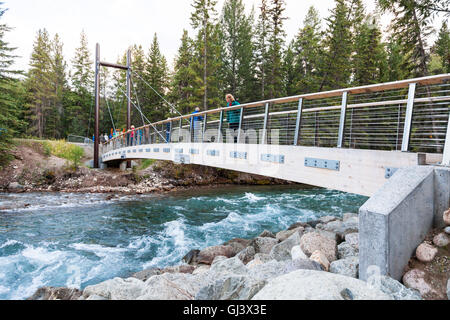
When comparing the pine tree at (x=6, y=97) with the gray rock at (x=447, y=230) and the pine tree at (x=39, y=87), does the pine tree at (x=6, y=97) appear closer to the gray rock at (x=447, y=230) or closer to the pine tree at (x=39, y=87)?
the pine tree at (x=39, y=87)

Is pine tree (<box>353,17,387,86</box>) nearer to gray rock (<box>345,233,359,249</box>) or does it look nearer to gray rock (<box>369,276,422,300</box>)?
gray rock (<box>345,233,359,249</box>)

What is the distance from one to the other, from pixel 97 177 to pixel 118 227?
396 inches

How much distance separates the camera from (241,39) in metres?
30.8

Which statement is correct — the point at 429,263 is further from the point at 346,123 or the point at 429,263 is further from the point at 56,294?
the point at 56,294

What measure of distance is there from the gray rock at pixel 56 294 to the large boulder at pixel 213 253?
2.53 metres

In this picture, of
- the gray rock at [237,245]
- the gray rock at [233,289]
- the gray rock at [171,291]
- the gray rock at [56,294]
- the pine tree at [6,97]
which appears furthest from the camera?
the pine tree at [6,97]

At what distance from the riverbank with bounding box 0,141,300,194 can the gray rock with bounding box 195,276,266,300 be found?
565 inches

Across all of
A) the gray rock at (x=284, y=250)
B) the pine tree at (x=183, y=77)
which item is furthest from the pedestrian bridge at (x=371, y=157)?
the pine tree at (x=183, y=77)

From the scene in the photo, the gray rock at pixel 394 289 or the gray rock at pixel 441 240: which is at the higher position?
the gray rock at pixel 441 240

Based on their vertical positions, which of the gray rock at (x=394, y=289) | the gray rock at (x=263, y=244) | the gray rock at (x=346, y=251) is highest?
the gray rock at (x=394, y=289)

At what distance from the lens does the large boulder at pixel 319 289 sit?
6.94ft

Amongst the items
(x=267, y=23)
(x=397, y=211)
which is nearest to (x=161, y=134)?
(x=397, y=211)

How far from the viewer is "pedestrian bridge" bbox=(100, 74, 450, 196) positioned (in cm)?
381

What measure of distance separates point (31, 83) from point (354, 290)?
152ft
